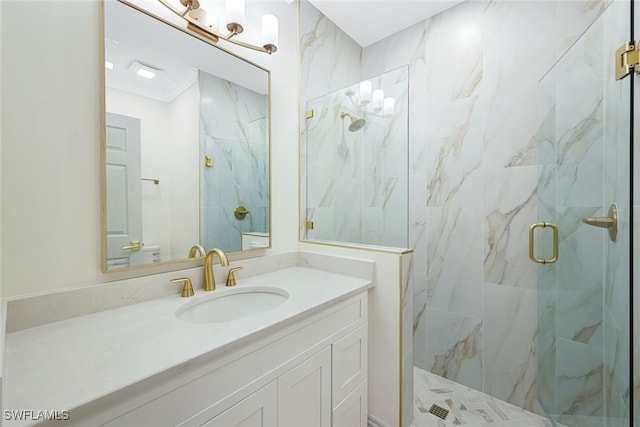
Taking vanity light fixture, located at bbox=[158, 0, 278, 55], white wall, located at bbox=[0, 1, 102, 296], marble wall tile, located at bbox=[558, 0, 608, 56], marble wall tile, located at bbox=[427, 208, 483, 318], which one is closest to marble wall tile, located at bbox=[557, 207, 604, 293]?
marble wall tile, located at bbox=[427, 208, 483, 318]

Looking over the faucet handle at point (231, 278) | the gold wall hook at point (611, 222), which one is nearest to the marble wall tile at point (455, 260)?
the gold wall hook at point (611, 222)

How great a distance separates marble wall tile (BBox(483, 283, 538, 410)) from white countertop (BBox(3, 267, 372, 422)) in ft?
3.85

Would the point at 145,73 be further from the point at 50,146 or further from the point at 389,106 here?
the point at 389,106

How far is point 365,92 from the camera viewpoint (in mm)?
1565

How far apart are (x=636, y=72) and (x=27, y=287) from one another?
209 cm

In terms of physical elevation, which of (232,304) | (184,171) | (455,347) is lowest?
(455,347)

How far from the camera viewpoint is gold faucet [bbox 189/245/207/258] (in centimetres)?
128

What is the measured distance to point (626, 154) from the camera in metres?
0.97

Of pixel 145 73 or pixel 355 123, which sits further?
pixel 355 123

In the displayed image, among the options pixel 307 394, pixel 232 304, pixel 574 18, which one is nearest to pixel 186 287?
pixel 232 304

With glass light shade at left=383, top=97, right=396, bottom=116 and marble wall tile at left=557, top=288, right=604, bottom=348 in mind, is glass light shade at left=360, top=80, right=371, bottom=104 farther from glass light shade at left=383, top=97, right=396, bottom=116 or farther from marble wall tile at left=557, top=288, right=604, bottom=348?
marble wall tile at left=557, top=288, right=604, bottom=348

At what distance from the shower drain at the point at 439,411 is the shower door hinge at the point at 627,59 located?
1.76m

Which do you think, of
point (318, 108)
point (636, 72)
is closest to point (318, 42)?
point (318, 108)

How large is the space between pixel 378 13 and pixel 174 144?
1654 millimetres
